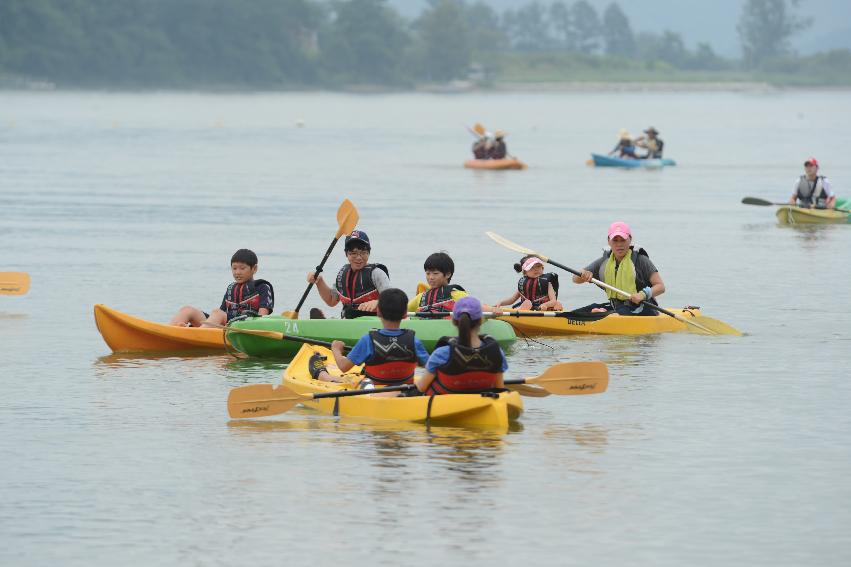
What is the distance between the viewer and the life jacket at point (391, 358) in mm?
12312

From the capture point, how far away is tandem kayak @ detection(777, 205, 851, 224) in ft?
103

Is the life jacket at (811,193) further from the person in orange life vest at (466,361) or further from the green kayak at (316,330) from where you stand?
the person in orange life vest at (466,361)

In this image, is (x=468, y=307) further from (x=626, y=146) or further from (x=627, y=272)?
(x=626, y=146)

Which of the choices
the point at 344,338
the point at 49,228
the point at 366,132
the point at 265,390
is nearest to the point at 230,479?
the point at 265,390

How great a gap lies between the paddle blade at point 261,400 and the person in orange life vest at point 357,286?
272 cm

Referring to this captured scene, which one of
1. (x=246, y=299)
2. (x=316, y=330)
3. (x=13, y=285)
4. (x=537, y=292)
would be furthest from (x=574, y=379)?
(x=13, y=285)

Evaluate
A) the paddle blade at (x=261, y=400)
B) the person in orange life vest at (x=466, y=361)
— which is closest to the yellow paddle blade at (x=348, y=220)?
the paddle blade at (x=261, y=400)

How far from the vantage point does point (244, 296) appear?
15.8m

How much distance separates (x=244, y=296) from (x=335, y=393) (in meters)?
3.44

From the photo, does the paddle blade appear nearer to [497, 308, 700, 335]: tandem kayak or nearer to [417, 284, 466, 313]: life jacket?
[417, 284, 466, 313]: life jacket

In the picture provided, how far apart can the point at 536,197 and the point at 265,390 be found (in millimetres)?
27092

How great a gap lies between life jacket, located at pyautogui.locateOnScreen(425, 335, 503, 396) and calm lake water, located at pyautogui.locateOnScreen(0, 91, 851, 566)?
0.41 m

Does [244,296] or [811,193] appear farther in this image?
[811,193]

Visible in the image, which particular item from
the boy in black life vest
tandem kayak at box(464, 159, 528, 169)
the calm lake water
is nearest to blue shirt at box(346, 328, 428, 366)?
the boy in black life vest
